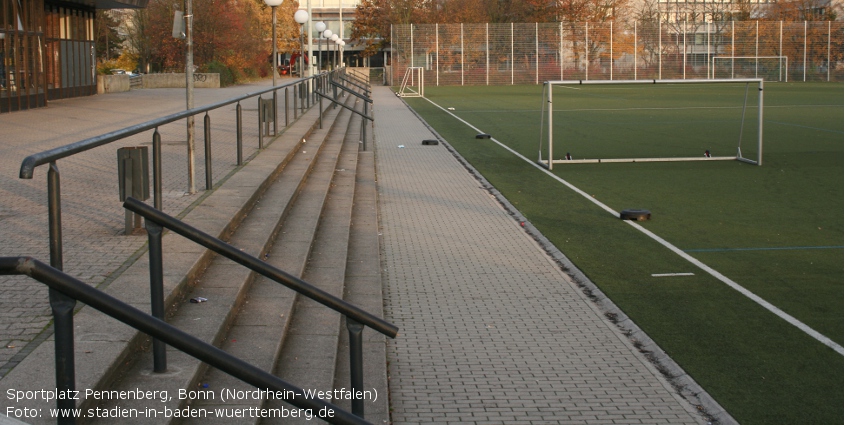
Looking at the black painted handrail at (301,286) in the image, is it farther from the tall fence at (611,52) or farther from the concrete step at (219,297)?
the tall fence at (611,52)

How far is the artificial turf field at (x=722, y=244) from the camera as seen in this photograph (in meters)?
5.63

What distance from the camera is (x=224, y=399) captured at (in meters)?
4.56

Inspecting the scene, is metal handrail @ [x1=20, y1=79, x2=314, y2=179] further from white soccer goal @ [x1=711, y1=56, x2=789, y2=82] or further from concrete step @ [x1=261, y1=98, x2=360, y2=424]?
white soccer goal @ [x1=711, y1=56, x2=789, y2=82]

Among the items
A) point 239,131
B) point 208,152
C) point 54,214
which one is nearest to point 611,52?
point 239,131

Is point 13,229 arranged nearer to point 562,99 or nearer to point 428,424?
point 428,424

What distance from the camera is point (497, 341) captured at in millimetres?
6359

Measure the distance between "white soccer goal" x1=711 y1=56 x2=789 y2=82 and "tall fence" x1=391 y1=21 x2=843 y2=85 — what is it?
0.07 metres

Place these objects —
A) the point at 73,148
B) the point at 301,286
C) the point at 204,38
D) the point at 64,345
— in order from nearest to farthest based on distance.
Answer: the point at 64,345 < the point at 301,286 < the point at 73,148 < the point at 204,38

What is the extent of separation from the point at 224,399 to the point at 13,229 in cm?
402

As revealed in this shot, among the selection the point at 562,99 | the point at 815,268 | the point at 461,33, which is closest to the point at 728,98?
the point at 562,99

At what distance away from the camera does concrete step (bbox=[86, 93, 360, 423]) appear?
440cm

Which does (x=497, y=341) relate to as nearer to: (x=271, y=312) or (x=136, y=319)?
(x=271, y=312)

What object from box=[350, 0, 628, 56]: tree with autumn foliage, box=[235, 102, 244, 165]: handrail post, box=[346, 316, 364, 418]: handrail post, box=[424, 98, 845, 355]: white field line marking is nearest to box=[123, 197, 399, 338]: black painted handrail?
box=[346, 316, 364, 418]: handrail post

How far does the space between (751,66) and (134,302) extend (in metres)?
67.3
